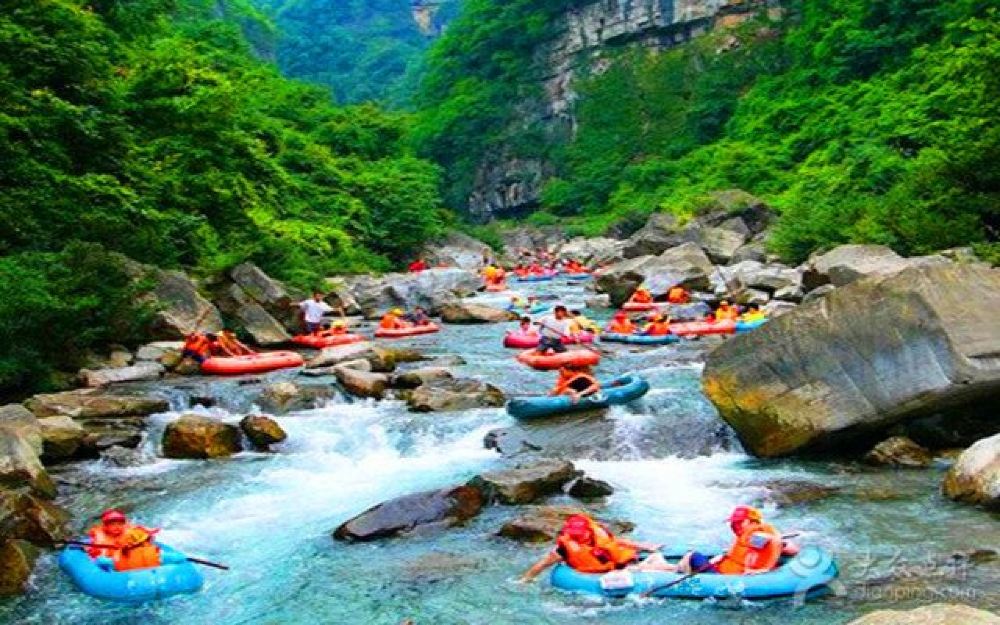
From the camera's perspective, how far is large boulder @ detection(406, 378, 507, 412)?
1340cm

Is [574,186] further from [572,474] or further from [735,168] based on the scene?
[572,474]

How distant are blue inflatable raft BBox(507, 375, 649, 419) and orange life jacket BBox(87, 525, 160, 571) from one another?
18.5 feet

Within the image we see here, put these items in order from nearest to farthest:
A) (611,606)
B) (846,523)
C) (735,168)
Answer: (611,606)
(846,523)
(735,168)

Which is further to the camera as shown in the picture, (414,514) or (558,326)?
(558,326)

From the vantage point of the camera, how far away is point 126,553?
782 cm

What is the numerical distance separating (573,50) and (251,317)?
137ft

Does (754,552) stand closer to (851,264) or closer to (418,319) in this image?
(851,264)

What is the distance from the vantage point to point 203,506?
9953 mm

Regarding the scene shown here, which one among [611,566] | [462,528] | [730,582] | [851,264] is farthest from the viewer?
[851,264]

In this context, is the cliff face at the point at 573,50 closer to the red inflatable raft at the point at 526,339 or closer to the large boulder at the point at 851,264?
the large boulder at the point at 851,264

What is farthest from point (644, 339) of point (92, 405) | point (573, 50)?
point (573, 50)

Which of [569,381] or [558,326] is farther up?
[558,326]

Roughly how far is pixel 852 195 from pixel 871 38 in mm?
14403

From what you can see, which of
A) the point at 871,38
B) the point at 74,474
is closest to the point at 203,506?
the point at 74,474
